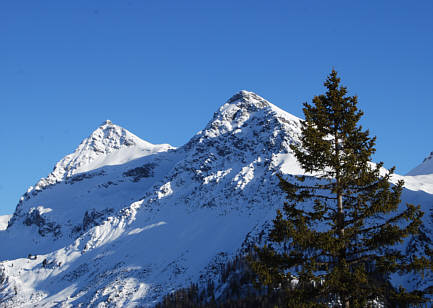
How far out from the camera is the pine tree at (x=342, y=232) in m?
19.6

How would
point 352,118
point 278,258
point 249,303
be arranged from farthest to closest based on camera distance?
point 249,303, point 352,118, point 278,258

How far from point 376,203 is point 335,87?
6.21 m

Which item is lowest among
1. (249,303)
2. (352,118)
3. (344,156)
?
(249,303)

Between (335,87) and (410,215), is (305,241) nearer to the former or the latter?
(410,215)

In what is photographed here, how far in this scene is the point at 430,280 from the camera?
17312 centimetres

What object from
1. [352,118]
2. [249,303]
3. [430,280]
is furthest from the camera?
[249,303]

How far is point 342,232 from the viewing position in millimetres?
20594

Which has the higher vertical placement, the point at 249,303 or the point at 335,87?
the point at 335,87

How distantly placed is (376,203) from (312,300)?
5021 millimetres

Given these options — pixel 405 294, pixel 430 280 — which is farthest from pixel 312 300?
pixel 430 280

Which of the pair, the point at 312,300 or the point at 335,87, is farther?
the point at 335,87

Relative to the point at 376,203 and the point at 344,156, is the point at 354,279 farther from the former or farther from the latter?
the point at 344,156

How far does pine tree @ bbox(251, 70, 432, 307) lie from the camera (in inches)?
773

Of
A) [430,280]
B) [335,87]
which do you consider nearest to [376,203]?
[335,87]
